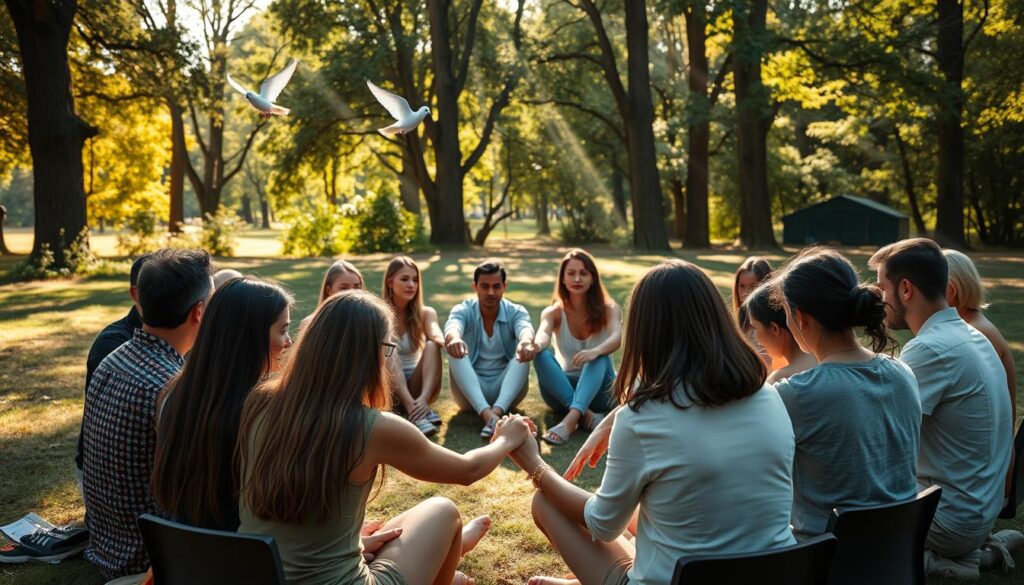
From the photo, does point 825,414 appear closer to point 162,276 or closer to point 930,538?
point 930,538

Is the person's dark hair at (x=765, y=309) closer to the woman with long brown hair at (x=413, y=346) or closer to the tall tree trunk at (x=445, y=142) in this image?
the woman with long brown hair at (x=413, y=346)

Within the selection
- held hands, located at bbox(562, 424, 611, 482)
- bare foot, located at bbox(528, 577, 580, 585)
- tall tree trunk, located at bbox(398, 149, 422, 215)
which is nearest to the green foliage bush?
tall tree trunk, located at bbox(398, 149, 422, 215)

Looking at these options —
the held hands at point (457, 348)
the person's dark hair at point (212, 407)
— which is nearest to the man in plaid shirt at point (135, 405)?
the person's dark hair at point (212, 407)

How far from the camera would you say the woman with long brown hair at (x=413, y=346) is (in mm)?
6328

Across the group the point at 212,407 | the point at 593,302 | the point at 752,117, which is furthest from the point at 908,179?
the point at 212,407

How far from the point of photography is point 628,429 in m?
2.41

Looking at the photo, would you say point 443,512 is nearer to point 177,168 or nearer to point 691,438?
point 691,438

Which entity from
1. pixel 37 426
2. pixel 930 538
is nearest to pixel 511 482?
pixel 930 538

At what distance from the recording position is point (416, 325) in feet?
21.8

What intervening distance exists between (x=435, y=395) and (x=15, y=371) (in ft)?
15.6

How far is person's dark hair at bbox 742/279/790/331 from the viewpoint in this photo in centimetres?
319

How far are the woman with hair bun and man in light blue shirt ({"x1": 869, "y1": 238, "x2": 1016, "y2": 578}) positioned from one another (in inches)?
25.8

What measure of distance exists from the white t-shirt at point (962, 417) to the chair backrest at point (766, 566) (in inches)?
62.8

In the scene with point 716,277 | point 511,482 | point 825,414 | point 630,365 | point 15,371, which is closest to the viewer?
point 630,365
